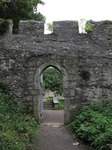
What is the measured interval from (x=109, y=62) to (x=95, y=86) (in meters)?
1.15

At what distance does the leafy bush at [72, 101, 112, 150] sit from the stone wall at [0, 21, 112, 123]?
1.57 feet

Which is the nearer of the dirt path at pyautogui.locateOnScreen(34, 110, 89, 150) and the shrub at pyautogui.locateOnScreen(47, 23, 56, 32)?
the dirt path at pyautogui.locateOnScreen(34, 110, 89, 150)

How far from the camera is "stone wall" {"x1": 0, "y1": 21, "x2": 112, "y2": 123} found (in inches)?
249

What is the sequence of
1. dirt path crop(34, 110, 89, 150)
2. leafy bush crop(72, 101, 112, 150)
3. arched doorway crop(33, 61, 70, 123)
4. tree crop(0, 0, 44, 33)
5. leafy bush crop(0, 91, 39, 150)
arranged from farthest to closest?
tree crop(0, 0, 44, 33), arched doorway crop(33, 61, 70, 123), dirt path crop(34, 110, 89, 150), leafy bush crop(72, 101, 112, 150), leafy bush crop(0, 91, 39, 150)

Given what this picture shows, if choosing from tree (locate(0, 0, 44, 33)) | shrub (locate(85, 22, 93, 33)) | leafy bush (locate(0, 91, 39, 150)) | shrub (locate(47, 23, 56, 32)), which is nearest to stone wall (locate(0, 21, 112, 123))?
shrub (locate(47, 23, 56, 32))

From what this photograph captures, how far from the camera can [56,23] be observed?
6910 millimetres

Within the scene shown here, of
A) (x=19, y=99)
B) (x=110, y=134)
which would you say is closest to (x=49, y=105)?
(x=19, y=99)

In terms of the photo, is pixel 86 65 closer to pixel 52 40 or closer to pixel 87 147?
pixel 52 40

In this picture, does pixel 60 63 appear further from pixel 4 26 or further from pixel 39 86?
pixel 4 26

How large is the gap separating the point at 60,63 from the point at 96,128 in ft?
9.80

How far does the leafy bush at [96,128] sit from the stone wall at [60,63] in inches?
18.8

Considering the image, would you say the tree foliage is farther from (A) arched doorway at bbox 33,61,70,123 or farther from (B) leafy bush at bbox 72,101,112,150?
(B) leafy bush at bbox 72,101,112,150

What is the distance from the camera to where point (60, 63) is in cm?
646

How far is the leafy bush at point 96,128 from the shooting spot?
362cm
